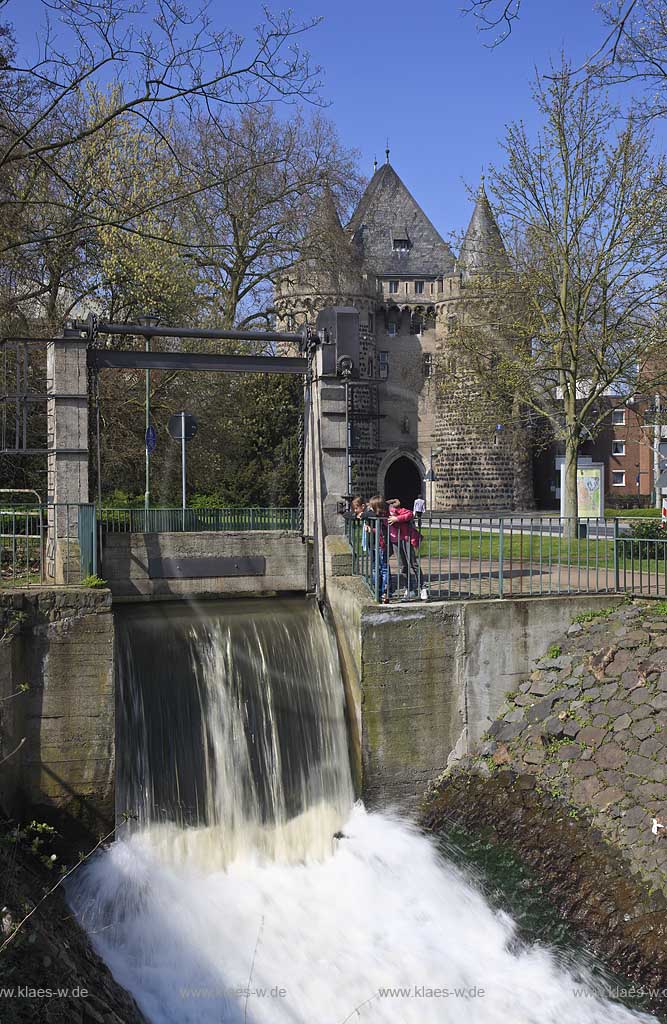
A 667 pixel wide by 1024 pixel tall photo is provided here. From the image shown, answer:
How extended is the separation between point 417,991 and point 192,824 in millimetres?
3507

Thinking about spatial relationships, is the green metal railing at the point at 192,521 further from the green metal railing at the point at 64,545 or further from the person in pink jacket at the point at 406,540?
the green metal railing at the point at 64,545

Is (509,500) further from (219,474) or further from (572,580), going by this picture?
(572,580)

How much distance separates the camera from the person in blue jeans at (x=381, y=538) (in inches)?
492

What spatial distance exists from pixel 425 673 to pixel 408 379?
1820 inches

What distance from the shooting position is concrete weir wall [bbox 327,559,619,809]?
12117 mm

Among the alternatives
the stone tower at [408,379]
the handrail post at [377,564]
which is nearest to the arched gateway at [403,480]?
the stone tower at [408,379]

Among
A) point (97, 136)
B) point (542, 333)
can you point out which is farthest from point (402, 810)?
point (97, 136)

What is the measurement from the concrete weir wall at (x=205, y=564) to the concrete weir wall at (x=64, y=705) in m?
2.67

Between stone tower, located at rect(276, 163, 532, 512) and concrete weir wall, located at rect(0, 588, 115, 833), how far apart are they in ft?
132

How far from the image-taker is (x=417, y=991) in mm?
9086

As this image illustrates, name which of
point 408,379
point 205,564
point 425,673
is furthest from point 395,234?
point 425,673

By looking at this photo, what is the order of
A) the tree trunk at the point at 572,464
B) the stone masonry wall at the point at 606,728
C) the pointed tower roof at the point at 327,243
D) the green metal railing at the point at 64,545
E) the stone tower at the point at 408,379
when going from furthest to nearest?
the stone tower at the point at 408,379 → the pointed tower roof at the point at 327,243 → the tree trunk at the point at 572,464 → the green metal railing at the point at 64,545 → the stone masonry wall at the point at 606,728

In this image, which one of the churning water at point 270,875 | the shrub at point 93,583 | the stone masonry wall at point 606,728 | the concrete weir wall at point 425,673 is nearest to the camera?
the churning water at point 270,875

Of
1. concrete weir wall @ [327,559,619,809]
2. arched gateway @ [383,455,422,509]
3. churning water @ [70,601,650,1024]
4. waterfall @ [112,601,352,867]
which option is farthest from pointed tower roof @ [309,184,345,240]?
arched gateway @ [383,455,422,509]
